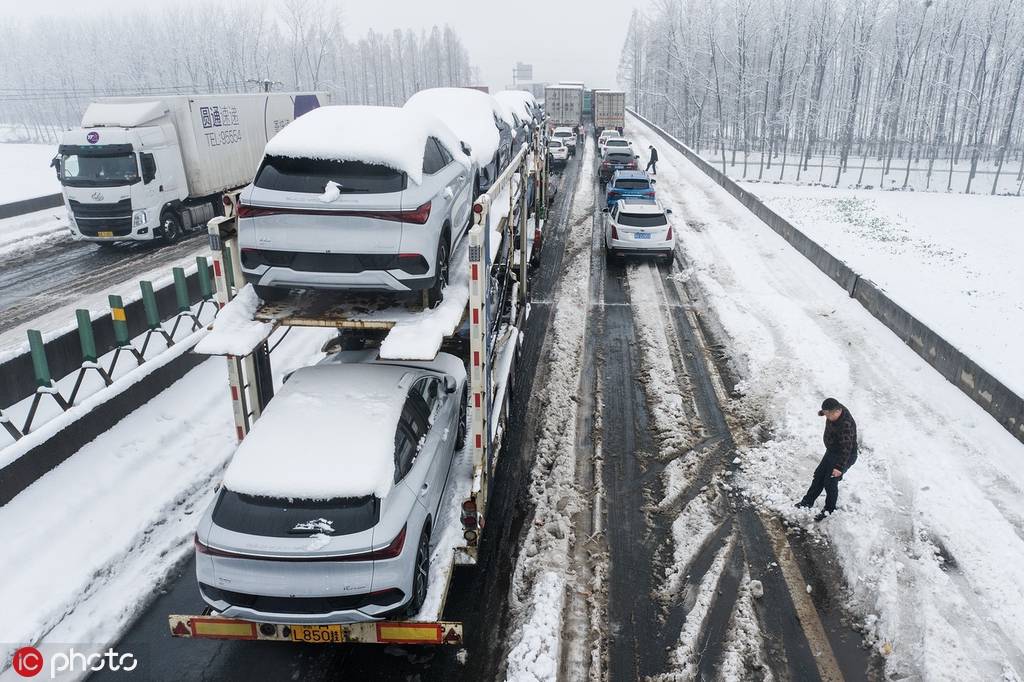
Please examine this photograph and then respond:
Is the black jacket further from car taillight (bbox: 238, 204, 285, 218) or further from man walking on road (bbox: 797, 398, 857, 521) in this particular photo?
car taillight (bbox: 238, 204, 285, 218)

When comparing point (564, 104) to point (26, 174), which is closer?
point (26, 174)

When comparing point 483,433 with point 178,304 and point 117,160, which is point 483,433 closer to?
point 178,304

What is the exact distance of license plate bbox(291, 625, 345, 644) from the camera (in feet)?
15.4

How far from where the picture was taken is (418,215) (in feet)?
18.2

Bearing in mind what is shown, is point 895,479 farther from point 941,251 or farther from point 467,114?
point 941,251

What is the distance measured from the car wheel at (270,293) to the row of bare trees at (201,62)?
6807 centimetres

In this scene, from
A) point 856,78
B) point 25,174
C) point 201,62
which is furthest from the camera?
point 201,62

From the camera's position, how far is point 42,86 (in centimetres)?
9256

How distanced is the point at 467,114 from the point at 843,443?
325 inches

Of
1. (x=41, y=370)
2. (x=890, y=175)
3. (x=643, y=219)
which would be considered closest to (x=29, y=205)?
(x=41, y=370)

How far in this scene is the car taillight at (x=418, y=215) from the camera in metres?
5.48

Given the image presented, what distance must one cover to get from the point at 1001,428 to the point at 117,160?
19.5 m

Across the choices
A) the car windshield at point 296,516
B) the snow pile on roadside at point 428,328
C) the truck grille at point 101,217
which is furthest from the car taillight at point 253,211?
the truck grille at point 101,217

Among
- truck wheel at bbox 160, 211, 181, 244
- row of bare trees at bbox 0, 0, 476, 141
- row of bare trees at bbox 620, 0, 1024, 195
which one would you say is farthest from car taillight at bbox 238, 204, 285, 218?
row of bare trees at bbox 0, 0, 476, 141
